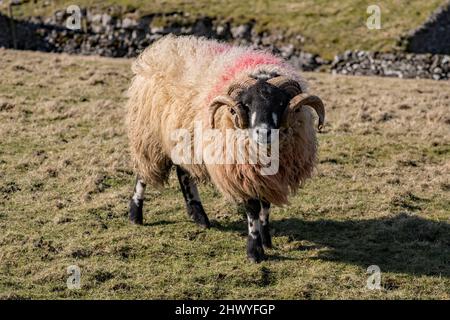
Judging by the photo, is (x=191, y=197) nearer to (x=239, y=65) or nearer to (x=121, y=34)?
(x=239, y=65)

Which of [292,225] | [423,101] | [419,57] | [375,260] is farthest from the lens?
[419,57]

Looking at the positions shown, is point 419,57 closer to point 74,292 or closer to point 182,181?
point 182,181

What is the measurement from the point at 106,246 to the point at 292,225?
10.9ft

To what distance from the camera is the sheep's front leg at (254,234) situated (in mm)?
10742

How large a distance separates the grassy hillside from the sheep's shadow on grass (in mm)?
25106

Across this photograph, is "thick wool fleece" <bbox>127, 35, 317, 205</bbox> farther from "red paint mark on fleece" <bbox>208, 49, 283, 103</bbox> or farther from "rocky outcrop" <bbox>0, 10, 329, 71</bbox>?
"rocky outcrop" <bbox>0, 10, 329, 71</bbox>

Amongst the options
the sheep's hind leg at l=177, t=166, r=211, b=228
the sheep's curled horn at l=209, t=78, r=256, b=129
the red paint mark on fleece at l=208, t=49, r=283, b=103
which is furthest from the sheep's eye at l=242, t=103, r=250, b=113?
the sheep's hind leg at l=177, t=166, r=211, b=228

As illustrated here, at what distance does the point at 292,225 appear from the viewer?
1244cm

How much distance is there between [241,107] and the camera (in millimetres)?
9883

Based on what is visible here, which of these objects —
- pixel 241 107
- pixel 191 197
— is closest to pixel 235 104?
pixel 241 107

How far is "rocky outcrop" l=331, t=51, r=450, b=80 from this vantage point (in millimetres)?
33625

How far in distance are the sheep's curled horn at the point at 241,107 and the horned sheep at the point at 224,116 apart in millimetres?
14

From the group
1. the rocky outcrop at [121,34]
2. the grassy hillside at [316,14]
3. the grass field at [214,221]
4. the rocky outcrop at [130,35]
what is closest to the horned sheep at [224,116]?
the grass field at [214,221]
